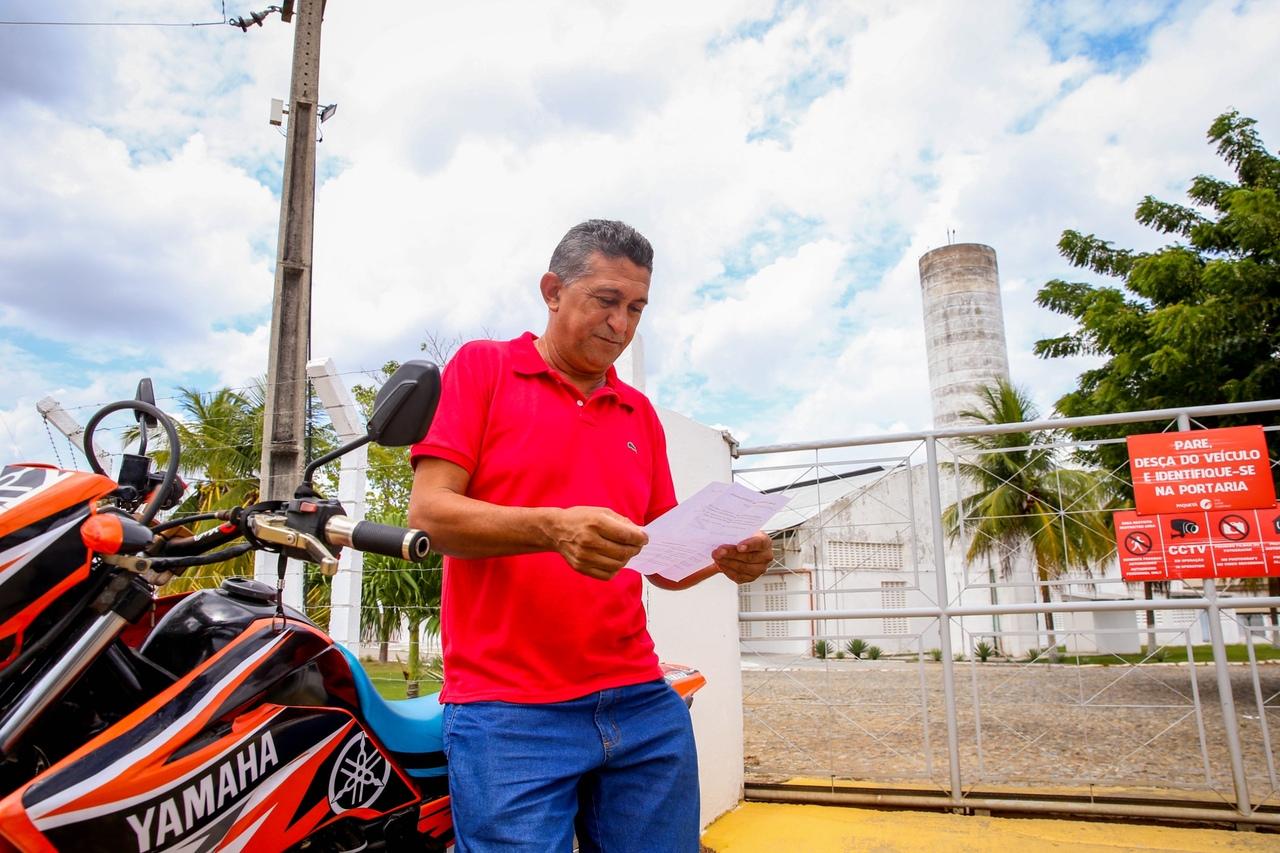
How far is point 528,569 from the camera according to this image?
152cm

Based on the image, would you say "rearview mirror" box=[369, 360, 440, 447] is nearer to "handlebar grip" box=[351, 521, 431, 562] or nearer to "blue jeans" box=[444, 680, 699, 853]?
"handlebar grip" box=[351, 521, 431, 562]

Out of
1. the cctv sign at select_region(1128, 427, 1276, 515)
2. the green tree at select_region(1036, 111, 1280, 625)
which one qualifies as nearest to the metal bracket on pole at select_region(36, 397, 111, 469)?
the cctv sign at select_region(1128, 427, 1276, 515)

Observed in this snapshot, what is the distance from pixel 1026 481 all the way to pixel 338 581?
55.4 ft

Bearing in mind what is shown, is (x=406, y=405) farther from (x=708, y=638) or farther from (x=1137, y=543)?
(x=1137, y=543)

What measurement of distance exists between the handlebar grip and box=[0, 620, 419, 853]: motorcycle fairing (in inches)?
13.7

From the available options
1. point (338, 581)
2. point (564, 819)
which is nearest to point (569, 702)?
point (564, 819)

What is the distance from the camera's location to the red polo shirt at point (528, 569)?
4.90 ft

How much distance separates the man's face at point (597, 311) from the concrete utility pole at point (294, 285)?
3952 millimetres

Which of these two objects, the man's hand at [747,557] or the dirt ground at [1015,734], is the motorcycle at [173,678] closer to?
the man's hand at [747,557]

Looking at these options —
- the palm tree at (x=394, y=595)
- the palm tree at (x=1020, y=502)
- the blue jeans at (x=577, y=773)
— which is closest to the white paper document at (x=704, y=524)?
the blue jeans at (x=577, y=773)

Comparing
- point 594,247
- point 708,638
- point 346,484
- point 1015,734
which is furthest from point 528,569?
point 1015,734

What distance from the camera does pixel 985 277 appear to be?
1022 inches

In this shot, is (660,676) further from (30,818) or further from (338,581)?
(338,581)

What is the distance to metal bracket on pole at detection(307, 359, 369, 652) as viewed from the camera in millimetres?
4215
